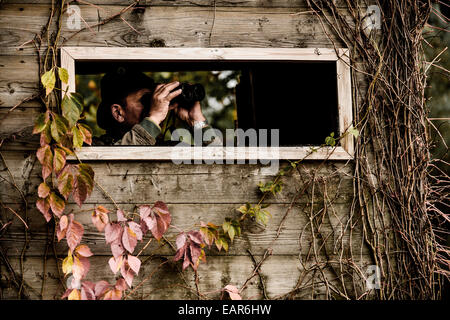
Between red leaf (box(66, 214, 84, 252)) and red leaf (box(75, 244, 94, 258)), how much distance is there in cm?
6

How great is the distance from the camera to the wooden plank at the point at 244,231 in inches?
79.5

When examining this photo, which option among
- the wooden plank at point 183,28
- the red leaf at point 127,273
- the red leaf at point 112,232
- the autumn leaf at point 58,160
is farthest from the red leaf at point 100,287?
the wooden plank at point 183,28

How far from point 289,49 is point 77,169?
1.28m

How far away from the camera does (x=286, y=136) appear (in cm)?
301

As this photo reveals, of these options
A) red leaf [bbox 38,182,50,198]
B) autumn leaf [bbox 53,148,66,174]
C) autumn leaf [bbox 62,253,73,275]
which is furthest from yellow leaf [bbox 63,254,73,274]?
autumn leaf [bbox 53,148,66,174]

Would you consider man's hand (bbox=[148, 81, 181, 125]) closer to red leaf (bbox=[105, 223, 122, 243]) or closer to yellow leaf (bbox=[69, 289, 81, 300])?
red leaf (bbox=[105, 223, 122, 243])

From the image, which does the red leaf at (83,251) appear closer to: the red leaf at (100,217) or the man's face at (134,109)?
the red leaf at (100,217)

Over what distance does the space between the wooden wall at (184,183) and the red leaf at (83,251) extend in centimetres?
12

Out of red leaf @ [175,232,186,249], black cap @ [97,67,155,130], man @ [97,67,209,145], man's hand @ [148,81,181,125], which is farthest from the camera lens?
black cap @ [97,67,155,130]

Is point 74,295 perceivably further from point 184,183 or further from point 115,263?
point 184,183

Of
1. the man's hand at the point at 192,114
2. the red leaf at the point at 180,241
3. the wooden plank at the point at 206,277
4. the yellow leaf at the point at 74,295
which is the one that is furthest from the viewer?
the man's hand at the point at 192,114

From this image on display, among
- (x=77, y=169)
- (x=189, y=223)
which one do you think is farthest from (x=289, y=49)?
(x=77, y=169)

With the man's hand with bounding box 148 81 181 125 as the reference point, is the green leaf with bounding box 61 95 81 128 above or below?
below

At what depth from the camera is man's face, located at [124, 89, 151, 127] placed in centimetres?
265
